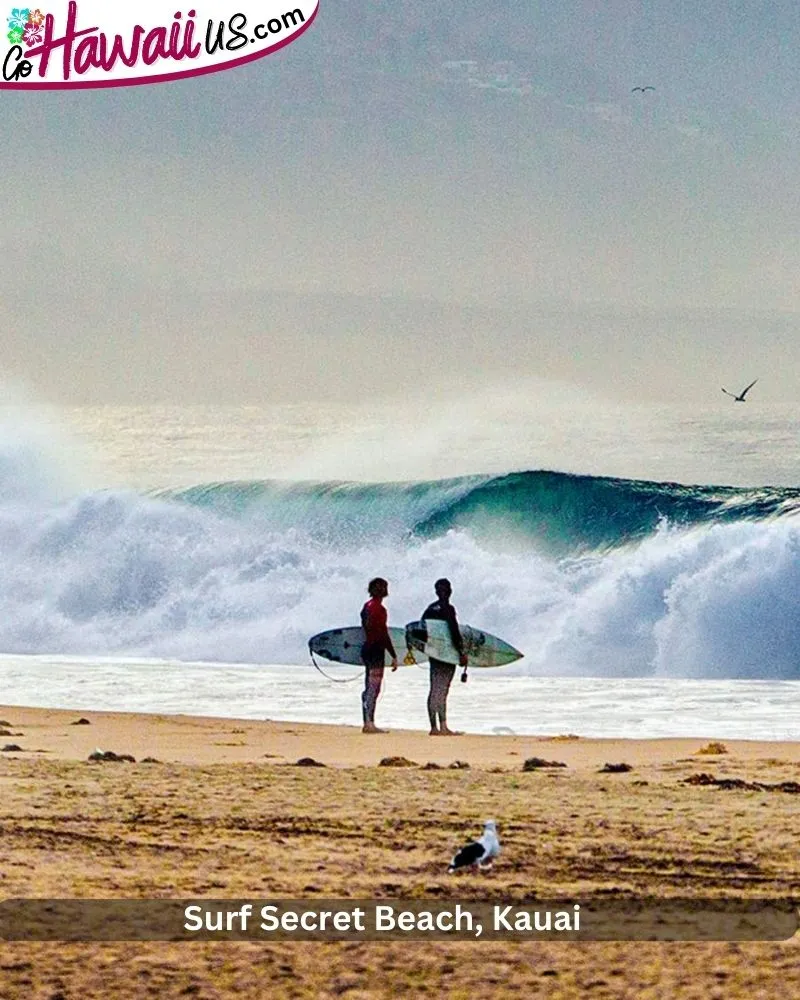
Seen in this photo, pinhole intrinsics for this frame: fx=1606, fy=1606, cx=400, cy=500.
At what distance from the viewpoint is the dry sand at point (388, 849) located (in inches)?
173

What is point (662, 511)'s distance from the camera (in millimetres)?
31016

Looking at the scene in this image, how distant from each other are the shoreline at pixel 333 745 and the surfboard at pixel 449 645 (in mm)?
625

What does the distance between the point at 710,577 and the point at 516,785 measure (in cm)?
1499

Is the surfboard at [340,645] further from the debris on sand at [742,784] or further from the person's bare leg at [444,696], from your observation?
the debris on sand at [742,784]

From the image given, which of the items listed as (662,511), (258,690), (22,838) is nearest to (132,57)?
(258,690)

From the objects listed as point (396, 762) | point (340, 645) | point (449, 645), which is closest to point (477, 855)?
point (396, 762)

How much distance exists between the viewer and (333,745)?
10688mm

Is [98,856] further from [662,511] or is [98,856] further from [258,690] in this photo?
[662,511]

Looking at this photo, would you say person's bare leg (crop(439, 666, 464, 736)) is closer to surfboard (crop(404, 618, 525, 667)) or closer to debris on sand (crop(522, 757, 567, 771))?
surfboard (crop(404, 618, 525, 667))

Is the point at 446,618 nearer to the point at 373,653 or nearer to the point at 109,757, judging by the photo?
the point at 373,653

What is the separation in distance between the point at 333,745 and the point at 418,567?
54.8 feet
